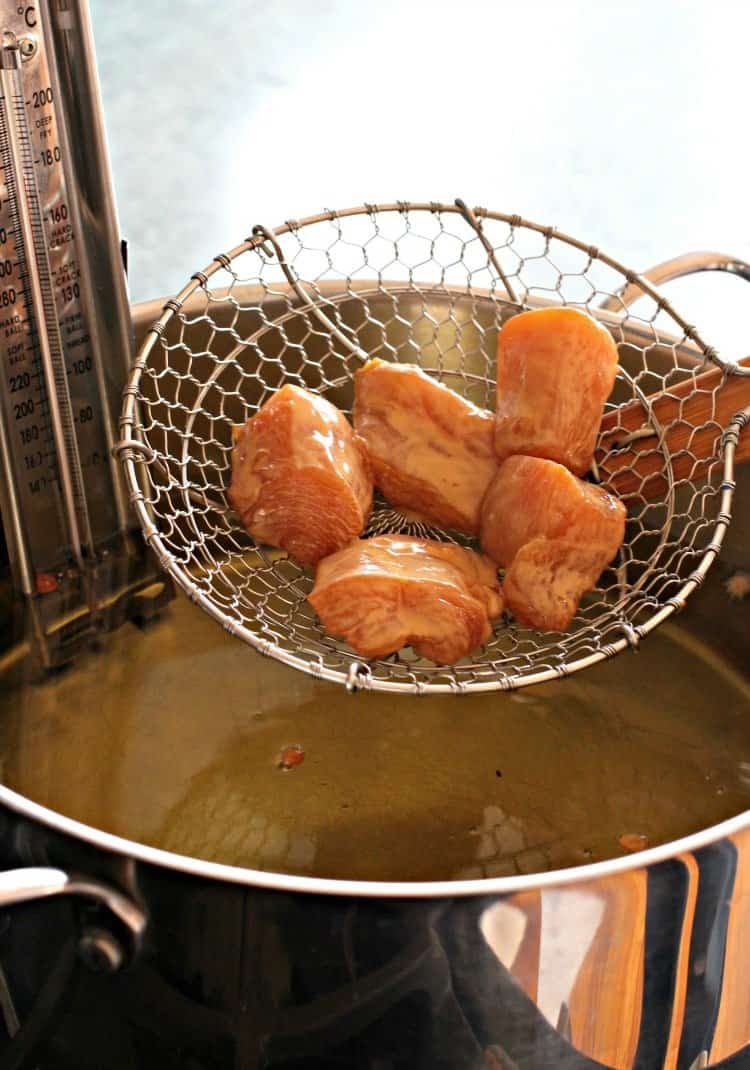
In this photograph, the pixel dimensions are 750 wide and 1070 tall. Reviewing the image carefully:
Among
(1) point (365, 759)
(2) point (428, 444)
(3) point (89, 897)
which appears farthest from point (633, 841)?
(3) point (89, 897)

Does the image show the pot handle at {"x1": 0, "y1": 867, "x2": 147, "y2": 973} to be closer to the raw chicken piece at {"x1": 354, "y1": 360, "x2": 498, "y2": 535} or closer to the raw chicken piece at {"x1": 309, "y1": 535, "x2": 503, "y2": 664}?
the raw chicken piece at {"x1": 309, "y1": 535, "x2": 503, "y2": 664}

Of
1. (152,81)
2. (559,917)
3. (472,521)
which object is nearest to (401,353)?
(472,521)

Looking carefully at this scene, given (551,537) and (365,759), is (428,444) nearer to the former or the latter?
(551,537)

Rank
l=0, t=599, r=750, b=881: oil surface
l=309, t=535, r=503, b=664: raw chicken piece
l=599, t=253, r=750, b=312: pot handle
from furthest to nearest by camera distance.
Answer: l=599, t=253, r=750, b=312: pot handle → l=0, t=599, r=750, b=881: oil surface → l=309, t=535, r=503, b=664: raw chicken piece

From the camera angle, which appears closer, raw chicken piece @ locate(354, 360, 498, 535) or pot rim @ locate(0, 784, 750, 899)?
pot rim @ locate(0, 784, 750, 899)

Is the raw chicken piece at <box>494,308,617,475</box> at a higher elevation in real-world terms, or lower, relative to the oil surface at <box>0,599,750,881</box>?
higher

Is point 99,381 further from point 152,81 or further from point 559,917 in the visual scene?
point 152,81

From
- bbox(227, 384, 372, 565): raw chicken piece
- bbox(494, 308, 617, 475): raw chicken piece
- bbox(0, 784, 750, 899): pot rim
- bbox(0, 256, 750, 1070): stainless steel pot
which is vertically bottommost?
bbox(0, 256, 750, 1070): stainless steel pot

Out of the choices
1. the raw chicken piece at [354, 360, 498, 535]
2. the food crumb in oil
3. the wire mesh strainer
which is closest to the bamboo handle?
the wire mesh strainer
